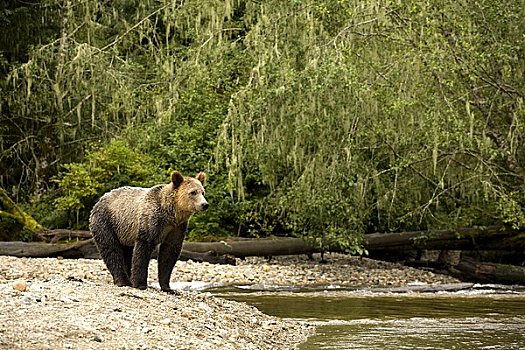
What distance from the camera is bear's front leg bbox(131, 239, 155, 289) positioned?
9.97 meters

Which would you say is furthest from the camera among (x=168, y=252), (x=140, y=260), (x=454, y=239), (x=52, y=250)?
(x=454, y=239)

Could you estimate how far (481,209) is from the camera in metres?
18.8

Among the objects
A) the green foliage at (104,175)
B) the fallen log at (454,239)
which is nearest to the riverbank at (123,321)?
the fallen log at (454,239)

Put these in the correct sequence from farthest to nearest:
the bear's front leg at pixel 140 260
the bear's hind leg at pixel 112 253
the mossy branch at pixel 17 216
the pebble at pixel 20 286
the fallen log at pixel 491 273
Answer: the mossy branch at pixel 17 216, the fallen log at pixel 491 273, the bear's hind leg at pixel 112 253, the bear's front leg at pixel 140 260, the pebble at pixel 20 286

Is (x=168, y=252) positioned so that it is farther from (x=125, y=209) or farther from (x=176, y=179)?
(x=176, y=179)

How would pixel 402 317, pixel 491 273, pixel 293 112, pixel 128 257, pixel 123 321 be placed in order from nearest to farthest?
pixel 123 321
pixel 128 257
pixel 402 317
pixel 293 112
pixel 491 273

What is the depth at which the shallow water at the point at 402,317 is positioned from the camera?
9.86 metres

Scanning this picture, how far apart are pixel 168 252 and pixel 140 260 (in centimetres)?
48

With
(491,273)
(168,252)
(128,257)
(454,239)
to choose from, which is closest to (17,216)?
(454,239)

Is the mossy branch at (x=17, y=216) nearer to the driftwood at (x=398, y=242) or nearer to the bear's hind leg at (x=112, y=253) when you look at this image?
the driftwood at (x=398, y=242)

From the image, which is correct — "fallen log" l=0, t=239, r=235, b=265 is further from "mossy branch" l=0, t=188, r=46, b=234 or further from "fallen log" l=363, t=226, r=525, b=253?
"fallen log" l=363, t=226, r=525, b=253

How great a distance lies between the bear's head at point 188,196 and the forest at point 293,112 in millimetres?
6057

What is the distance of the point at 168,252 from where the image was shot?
1037 centimetres

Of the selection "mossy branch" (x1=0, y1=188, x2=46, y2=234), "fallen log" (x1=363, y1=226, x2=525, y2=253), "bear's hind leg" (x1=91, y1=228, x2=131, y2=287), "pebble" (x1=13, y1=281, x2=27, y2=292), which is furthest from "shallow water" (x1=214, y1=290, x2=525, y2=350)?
"mossy branch" (x1=0, y1=188, x2=46, y2=234)
